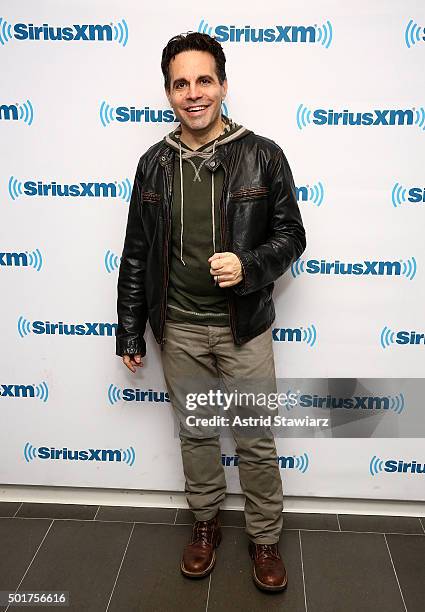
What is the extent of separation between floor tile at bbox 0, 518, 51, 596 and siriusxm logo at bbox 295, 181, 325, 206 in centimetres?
170

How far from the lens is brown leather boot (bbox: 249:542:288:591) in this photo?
6.85 ft

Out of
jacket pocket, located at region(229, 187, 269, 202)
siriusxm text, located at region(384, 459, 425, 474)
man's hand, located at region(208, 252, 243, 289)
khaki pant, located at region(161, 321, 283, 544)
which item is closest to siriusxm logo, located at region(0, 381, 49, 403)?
khaki pant, located at region(161, 321, 283, 544)

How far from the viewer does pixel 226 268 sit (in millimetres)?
1788

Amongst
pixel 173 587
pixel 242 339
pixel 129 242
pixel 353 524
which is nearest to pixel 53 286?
pixel 129 242

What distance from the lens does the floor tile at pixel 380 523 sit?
8.02 ft

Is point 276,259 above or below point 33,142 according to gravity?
below

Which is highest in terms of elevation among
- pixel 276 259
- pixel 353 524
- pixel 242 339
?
pixel 276 259

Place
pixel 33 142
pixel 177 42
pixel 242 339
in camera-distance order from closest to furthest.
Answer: pixel 177 42 → pixel 242 339 → pixel 33 142

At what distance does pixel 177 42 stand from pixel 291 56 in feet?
1.48

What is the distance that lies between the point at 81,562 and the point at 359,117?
195 centimetres

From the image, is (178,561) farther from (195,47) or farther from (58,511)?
(195,47)

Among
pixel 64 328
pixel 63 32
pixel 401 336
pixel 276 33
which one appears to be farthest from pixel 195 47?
pixel 401 336

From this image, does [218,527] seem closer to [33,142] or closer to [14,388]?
[14,388]

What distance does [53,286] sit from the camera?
7.85 feet
